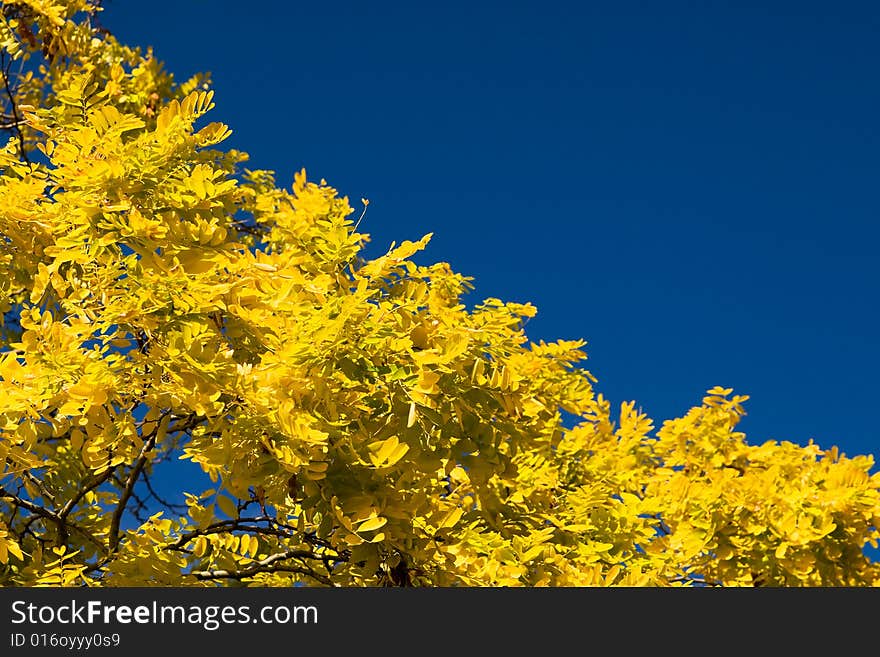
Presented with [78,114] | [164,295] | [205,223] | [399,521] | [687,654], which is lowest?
[687,654]

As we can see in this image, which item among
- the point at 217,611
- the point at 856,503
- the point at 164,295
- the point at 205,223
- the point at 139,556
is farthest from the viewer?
the point at 856,503

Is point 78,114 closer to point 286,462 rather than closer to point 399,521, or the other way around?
point 286,462

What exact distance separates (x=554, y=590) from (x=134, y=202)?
285 cm

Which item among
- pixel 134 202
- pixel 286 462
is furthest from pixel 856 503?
pixel 134 202

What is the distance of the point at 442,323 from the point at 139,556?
6.93 feet

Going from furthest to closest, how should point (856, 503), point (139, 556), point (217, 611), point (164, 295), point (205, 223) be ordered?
1. point (856, 503)
2. point (139, 556)
3. point (205, 223)
4. point (164, 295)
5. point (217, 611)

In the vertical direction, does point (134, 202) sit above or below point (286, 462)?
above

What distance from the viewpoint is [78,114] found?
5598 millimetres

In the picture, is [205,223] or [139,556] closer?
[205,223]

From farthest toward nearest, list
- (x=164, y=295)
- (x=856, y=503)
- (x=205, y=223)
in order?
(x=856, y=503) → (x=205, y=223) → (x=164, y=295)

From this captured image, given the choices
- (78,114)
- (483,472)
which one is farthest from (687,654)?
(78,114)

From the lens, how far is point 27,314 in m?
4.95

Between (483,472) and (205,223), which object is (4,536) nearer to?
(205,223)

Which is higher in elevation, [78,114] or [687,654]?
[78,114]
